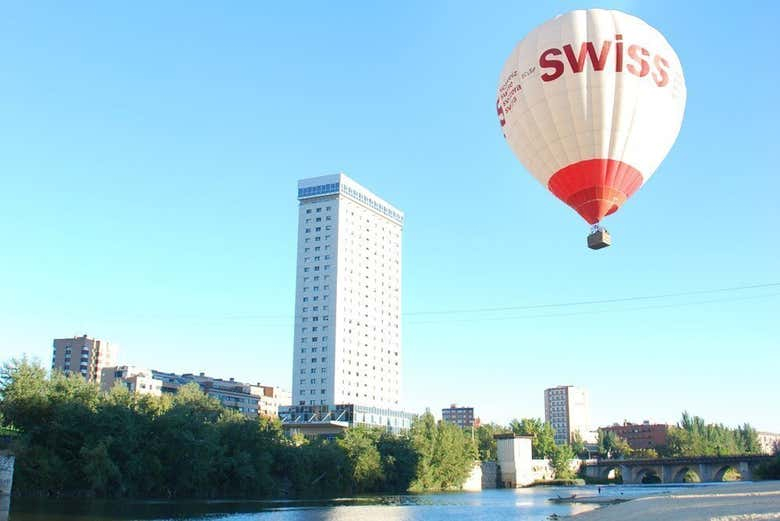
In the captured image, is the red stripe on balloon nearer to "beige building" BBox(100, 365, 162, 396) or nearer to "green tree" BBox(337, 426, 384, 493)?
"green tree" BBox(337, 426, 384, 493)

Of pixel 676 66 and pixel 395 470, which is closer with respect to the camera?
pixel 676 66

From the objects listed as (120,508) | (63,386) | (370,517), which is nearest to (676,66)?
(370,517)

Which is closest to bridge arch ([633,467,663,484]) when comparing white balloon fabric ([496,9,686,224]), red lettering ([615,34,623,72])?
white balloon fabric ([496,9,686,224])

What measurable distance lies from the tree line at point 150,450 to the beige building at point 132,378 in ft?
243

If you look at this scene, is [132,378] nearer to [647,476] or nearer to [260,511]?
[260,511]

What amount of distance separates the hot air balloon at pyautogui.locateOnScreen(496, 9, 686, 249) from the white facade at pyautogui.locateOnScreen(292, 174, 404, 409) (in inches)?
4871

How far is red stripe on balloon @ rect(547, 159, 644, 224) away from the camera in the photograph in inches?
1215

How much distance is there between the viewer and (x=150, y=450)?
209ft

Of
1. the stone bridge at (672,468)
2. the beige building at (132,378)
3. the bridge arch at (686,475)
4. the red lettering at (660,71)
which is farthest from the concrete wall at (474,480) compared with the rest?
the red lettering at (660,71)

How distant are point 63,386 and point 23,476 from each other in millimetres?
8275

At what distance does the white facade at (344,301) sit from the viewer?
6053 inches

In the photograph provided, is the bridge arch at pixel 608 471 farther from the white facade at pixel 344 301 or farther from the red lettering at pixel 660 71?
the red lettering at pixel 660 71

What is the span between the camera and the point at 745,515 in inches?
984

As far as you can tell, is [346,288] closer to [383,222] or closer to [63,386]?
[383,222]
